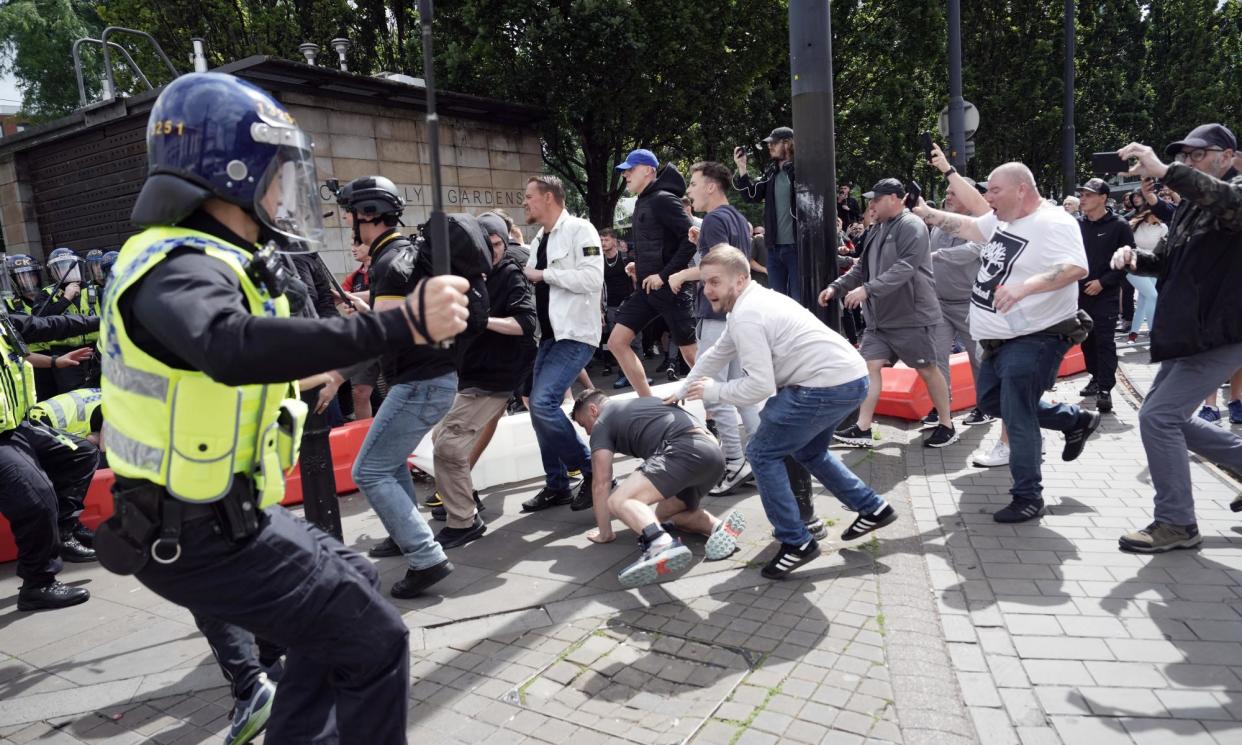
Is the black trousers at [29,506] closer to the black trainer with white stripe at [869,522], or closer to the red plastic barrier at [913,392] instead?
the black trainer with white stripe at [869,522]

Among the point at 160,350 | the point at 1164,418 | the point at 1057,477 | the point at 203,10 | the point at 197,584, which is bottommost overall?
the point at 1057,477

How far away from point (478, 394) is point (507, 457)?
1298mm

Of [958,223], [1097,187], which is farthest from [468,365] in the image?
[1097,187]

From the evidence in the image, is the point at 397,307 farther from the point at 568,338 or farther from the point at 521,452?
the point at 521,452

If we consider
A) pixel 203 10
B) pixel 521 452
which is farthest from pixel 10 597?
pixel 203 10

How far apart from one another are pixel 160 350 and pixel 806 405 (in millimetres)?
2890

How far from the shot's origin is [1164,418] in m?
4.08

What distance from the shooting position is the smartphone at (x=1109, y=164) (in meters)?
3.99

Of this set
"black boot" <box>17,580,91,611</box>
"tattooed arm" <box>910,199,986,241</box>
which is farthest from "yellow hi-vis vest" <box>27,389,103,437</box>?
"tattooed arm" <box>910,199,986,241</box>

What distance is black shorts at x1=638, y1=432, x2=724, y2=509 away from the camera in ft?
13.9

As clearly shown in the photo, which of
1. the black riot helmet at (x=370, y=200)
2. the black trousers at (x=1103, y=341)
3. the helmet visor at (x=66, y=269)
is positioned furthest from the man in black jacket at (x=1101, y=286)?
the helmet visor at (x=66, y=269)

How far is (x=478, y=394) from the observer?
4855mm

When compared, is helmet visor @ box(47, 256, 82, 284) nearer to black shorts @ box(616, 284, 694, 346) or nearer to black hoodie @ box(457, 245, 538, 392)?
black hoodie @ box(457, 245, 538, 392)

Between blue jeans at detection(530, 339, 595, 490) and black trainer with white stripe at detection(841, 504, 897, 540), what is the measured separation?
1850 millimetres
